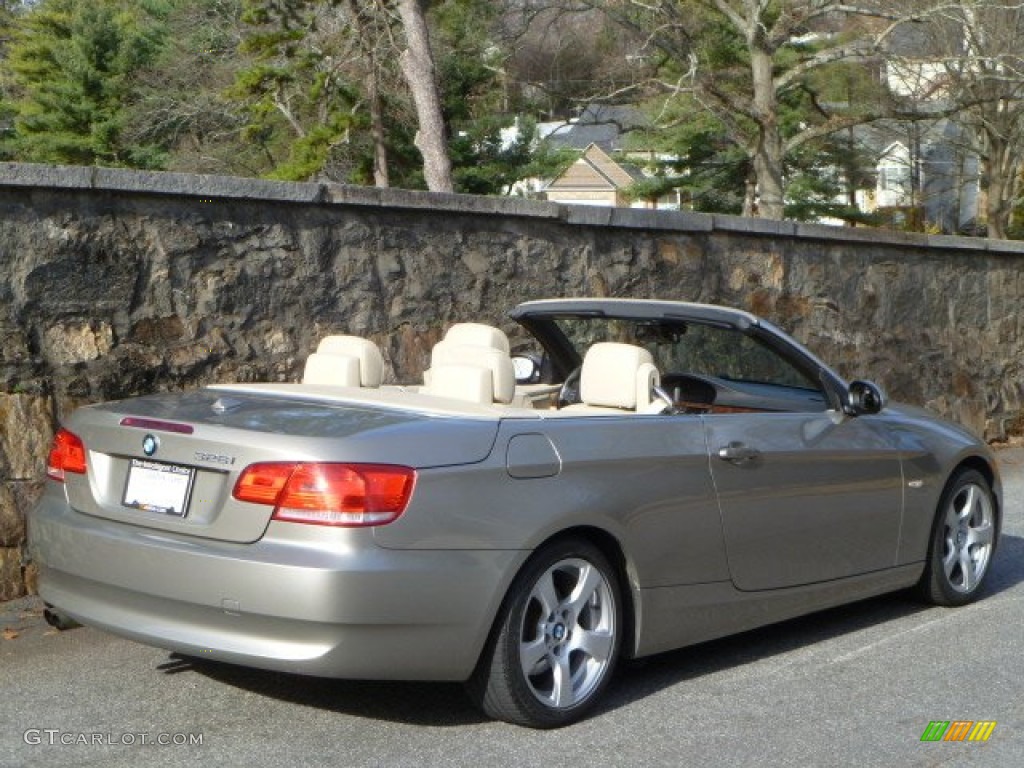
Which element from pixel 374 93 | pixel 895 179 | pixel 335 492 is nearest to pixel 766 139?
pixel 374 93

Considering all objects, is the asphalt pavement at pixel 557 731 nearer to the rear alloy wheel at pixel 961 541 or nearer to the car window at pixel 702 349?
the rear alloy wheel at pixel 961 541

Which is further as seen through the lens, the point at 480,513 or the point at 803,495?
the point at 803,495

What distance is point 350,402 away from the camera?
5.43 meters

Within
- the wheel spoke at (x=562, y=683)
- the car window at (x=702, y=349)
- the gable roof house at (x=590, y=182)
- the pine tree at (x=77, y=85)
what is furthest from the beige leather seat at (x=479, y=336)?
the gable roof house at (x=590, y=182)

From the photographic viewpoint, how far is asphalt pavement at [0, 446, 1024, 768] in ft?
16.1

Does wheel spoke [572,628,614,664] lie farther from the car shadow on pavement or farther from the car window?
the car window

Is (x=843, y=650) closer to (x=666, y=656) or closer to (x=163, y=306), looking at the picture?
(x=666, y=656)

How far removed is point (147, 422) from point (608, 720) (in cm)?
186

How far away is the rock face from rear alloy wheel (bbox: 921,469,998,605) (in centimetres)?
318

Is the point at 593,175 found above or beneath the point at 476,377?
above

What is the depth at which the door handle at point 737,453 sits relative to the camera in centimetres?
584

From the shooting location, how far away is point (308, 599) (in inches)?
182

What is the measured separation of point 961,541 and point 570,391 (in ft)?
6.71

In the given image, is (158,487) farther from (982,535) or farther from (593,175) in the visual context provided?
(593,175)
